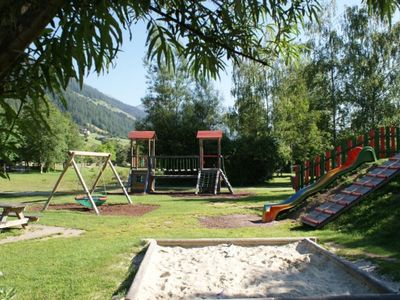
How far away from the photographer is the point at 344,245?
7.66m

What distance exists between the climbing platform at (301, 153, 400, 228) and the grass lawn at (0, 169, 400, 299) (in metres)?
0.20

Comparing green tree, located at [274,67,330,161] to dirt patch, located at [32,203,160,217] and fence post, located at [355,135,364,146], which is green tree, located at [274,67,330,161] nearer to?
fence post, located at [355,135,364,146]

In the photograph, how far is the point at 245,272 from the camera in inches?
223

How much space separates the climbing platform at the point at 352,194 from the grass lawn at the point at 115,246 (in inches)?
7.7

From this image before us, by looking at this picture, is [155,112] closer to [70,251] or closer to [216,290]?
[70,251]

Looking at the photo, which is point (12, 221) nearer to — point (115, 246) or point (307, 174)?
point (115, 246)

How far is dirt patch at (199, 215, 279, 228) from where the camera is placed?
36.4ft

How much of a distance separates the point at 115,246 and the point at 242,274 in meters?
2.92

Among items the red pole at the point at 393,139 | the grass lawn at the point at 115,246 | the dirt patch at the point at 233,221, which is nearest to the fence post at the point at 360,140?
the red pole at the point at 393,139

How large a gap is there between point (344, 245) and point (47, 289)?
4.85 metres

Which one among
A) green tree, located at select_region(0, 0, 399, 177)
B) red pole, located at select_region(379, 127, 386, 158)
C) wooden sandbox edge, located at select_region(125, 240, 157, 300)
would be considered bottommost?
wooden sandbox edge, located at select_region(125, 240, 157, 300)

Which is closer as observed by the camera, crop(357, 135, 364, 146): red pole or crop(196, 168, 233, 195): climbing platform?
crop(357, 135, 364, 146): red pole

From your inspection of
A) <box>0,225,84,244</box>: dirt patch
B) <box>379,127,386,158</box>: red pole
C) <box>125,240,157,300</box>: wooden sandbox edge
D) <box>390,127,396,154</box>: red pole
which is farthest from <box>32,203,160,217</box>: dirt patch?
<box>390,127,396,154</box>: red pole

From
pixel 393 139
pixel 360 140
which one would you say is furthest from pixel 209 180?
pixel 393 139
